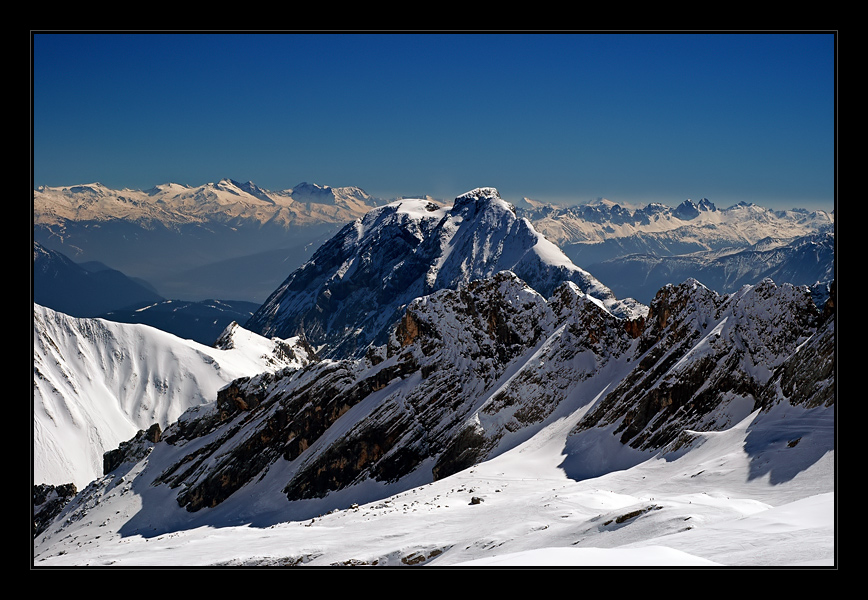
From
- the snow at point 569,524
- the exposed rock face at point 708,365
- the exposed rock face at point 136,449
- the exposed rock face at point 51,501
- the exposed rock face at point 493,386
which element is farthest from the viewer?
the exposed rock face at point 136,449

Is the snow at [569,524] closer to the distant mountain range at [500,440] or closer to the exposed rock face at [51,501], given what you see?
the distant mountain range at [500,440]

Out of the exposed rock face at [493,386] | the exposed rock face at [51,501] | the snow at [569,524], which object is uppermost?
the exposed rock face at [493,386]

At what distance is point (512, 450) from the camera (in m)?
104

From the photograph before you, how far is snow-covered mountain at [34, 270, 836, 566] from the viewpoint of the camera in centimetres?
4991

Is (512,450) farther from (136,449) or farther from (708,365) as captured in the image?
(136,449)

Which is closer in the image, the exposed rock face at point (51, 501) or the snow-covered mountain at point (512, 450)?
the snow-covered mountain at point (512, 450)

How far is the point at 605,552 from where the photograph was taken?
19.6m

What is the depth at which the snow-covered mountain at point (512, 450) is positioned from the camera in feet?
164

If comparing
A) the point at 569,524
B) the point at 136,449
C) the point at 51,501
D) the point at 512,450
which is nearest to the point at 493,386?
the point at 512,450

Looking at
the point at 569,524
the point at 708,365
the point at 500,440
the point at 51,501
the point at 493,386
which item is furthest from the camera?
the point at 51,501

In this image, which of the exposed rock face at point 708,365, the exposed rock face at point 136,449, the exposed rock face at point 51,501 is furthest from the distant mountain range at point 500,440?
the exposed rock face at point 51,501
